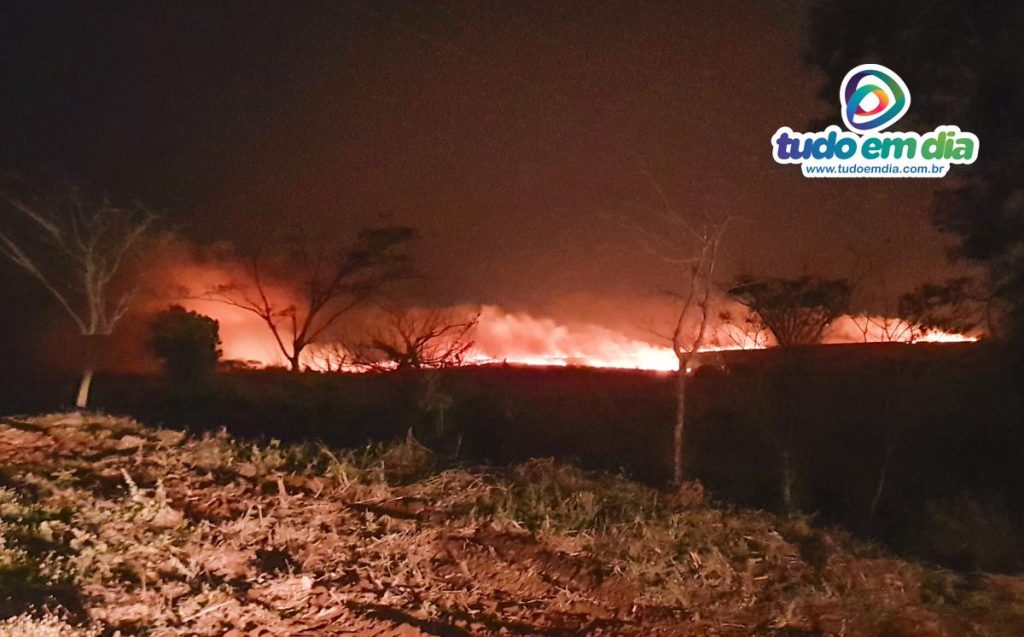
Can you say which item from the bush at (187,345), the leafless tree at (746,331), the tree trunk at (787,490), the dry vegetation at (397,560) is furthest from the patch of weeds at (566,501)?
the bush at (187,345)

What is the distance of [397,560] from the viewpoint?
18.4ft

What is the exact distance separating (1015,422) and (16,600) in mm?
15548

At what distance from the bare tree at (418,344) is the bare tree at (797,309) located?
20.8ft

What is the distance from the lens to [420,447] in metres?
8.65

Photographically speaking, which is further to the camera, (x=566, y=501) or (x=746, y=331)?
(x=746, y=331)

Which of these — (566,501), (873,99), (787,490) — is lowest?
(566,501)

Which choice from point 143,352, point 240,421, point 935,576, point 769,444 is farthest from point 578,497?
point 143,352

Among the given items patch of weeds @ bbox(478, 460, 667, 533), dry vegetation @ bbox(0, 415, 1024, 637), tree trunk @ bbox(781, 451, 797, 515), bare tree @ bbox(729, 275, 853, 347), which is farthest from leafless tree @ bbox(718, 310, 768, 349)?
dry vegetation @ bbox(0, 415, 1024, 637)

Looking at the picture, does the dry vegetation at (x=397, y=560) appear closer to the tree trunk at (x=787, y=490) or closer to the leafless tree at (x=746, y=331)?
the tree trunk at (x=787, y=490)

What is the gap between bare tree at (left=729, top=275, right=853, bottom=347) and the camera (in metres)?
19.6

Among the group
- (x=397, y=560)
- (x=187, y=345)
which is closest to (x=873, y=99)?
(x=397, y=560)

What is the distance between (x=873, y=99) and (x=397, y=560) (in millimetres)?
10977

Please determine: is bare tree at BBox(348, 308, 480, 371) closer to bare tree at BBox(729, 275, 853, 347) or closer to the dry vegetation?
bare tree at BBox(729, 275, 853, 347)

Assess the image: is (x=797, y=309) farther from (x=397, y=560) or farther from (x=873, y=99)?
(x=397, y=560)
